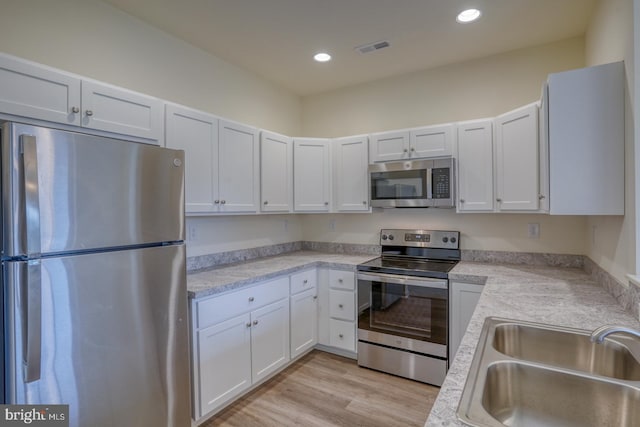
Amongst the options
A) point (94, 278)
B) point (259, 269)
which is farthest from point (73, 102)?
point (259, 269)

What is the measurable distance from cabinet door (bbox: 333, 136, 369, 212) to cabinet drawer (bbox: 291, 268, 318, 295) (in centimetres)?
75

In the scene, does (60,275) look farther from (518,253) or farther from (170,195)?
(518,253)

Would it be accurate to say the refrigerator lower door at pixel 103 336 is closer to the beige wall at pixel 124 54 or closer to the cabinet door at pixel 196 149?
the cabinet door at pixel 196 149

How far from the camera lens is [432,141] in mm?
2916

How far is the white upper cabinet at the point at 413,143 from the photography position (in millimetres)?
2867

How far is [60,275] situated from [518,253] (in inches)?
125

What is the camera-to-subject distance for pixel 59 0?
195cm

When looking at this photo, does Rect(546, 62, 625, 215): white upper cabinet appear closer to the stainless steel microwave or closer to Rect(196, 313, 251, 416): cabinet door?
the stainless steel microwave

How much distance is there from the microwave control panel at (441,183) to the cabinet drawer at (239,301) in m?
1.49

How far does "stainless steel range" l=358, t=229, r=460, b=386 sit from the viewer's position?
2572 millimetres

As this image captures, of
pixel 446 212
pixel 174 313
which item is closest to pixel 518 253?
pixel 446 212

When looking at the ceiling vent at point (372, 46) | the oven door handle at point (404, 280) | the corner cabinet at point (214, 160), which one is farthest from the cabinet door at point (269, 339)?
the ceiling vent at point (372, 46)

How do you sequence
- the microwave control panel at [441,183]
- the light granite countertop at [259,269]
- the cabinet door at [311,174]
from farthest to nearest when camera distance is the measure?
the cabinet door at [311,174] → the microwave control panel at [441,183] → the light granite countertop at [259,269]

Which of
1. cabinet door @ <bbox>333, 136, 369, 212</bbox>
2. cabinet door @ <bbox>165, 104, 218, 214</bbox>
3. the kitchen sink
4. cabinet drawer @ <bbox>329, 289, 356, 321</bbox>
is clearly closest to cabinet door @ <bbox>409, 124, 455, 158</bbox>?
cabinet door @ <bbox>333, 136, 369, 212</bbox>
